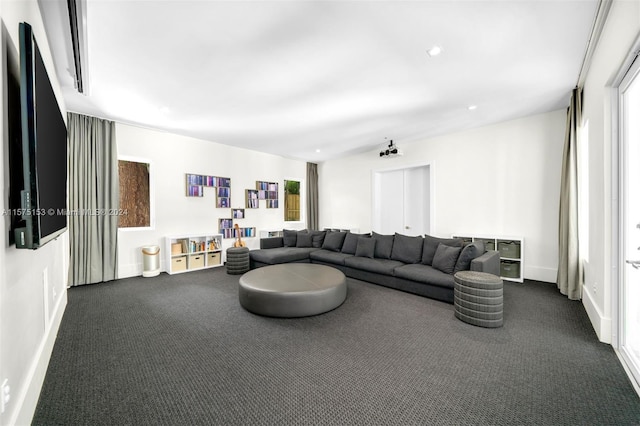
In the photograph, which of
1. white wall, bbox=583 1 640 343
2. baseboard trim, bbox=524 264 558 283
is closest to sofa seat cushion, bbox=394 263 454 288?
white wall, bbox=583 1 640 343

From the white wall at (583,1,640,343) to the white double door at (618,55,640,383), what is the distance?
95mm

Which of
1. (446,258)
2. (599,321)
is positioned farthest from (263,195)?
(599,321)

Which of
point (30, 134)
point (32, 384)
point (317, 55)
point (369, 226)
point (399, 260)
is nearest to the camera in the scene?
point (30, 134)

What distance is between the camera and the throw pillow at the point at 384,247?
4504 mm

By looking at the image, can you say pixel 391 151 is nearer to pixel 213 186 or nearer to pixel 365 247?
pixel 365 247

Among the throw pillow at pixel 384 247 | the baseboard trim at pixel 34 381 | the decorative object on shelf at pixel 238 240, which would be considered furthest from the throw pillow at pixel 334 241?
the baseboard trim at pixel 34 381

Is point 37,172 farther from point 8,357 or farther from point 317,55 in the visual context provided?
point 317,55

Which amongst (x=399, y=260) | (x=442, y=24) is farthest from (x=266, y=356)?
(x=442, y=24)

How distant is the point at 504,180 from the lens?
468 centimetres

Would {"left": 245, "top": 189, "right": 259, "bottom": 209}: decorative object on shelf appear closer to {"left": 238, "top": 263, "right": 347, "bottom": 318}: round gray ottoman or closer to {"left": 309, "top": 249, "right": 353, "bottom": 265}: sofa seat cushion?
{"left": 309, "top": 249, "right": 353, "bottom": 265}: sofa seat cushion

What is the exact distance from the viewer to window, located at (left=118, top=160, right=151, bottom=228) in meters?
4.84

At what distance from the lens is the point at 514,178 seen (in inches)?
181

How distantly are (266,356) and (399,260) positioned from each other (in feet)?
9.40

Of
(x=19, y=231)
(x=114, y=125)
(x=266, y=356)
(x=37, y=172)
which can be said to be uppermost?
(x=114, y=125)
